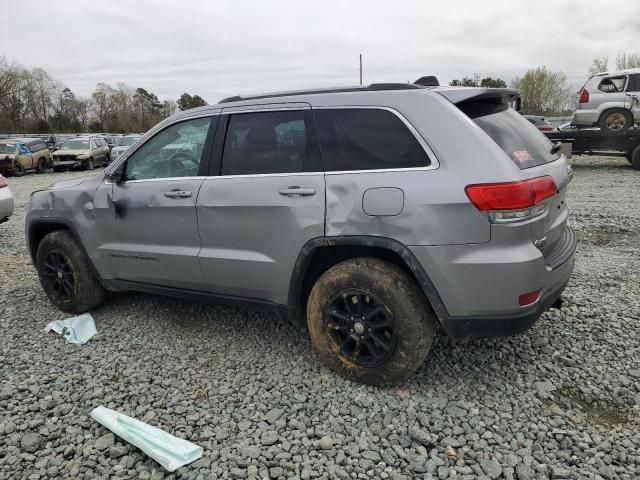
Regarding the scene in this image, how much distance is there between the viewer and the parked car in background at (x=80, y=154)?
2180 cm

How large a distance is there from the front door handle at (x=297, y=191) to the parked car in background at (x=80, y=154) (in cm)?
2153

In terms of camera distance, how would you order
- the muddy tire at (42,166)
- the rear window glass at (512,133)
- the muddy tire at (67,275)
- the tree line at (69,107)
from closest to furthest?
the rear window glass at (512,133), the muddy tire at (67,275), the muddy tire at (42,166), the tree line at (69,107)

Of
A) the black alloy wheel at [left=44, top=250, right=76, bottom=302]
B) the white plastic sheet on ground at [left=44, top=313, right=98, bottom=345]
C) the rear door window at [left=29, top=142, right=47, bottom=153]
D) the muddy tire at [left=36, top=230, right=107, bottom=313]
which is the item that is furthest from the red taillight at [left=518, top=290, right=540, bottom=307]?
the rear door window at [left=29, top=142, right=47, bottom=153]

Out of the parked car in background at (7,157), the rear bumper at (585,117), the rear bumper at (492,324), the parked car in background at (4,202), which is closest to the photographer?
the rear bumper at (492,324)

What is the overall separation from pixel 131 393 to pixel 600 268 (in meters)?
4.46

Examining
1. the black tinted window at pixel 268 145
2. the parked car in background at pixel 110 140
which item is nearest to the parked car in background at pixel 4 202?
the black tinted window at pixel 268 145

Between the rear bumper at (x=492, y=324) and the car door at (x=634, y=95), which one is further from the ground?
the car door at (x=634, y=95)

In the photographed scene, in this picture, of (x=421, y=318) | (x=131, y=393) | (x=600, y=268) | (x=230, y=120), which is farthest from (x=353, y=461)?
(x=600, y=268)

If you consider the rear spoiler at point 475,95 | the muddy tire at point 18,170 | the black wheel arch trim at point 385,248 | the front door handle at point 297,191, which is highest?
the rear spoiler at point 475,95

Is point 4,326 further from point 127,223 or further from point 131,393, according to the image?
point 131,393

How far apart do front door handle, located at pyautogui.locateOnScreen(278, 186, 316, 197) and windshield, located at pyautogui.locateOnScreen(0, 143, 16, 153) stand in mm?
21296

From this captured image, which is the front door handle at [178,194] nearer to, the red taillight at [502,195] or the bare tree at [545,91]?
the red taillight at [502,195]

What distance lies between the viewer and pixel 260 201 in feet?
10.3

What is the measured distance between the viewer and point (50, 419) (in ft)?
9.45
